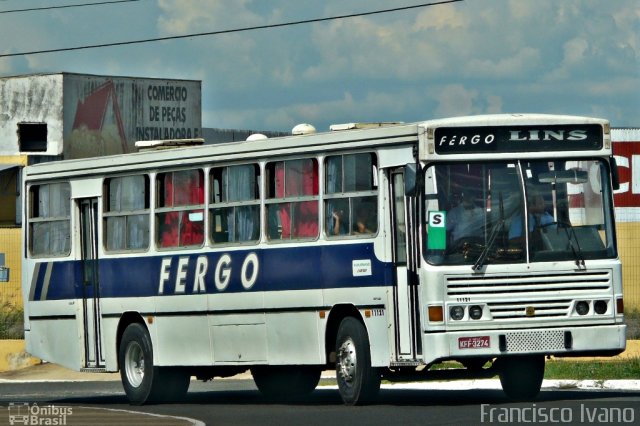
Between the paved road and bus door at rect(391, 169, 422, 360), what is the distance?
0.76 metres

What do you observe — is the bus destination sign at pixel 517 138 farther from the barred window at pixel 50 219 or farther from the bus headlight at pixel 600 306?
the barred window at pixel 50 219

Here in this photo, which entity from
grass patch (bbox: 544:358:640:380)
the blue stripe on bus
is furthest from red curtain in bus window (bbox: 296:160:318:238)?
grass patch (bbox: 544:358:640:380)

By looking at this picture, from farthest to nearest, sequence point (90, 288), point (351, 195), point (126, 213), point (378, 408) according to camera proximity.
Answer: point (90, 288) → point (126, 213) → point (351, 195) → point (378, 408)

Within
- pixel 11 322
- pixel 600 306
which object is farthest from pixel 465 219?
pixel 11 322

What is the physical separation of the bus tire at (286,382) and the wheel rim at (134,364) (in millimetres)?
1518

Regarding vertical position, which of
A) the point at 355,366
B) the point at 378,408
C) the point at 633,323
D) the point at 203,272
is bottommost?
the point at 378,408

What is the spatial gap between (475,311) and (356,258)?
173cm

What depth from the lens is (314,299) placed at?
1884 centimetres

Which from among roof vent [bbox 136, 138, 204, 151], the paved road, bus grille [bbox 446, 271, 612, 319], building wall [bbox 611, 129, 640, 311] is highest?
building wall [bbox 611, 129, 640, 311]

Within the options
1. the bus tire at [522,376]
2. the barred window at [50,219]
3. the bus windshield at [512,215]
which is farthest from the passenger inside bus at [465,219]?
the barred window at [50,219]

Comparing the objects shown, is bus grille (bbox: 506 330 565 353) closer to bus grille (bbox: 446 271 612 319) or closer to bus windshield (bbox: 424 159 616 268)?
bus grille (bbox: 446 271 612 319)

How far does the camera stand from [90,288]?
73.6ft

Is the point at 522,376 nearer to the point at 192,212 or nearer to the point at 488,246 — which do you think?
the point at 488,246

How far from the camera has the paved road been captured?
16.0m
